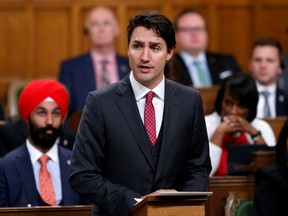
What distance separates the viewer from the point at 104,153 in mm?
3600

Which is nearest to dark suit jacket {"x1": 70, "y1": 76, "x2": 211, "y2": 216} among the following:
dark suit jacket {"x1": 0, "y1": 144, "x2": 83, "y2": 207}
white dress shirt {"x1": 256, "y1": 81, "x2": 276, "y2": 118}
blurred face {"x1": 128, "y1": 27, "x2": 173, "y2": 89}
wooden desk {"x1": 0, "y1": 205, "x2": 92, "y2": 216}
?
blurred face {"x1": 128, "y1": 27, "x2": 173, "y2": 89}

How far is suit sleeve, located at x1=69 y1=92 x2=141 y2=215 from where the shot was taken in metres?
3.51

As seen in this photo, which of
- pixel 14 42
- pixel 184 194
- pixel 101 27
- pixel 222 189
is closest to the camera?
pixel 184 194

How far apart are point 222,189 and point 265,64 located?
7.67 feet

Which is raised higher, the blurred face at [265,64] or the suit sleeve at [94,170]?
the blurred face at [265,64]

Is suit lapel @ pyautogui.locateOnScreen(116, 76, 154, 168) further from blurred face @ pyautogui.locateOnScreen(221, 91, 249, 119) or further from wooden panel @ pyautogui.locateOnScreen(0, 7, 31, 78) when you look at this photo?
wooden panel @ pyautogui.locateOnScreen(0, 7, 31, 78)

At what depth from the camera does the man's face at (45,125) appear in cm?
501

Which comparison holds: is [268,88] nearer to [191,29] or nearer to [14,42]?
[191,29]

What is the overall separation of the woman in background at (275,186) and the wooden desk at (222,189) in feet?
1.64

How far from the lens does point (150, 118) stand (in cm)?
363

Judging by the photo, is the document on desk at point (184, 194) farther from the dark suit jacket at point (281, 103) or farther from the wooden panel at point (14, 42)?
the wooden panel at point (14, 42)

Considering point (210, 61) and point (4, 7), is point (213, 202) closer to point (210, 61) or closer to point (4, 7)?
point (210, 61)

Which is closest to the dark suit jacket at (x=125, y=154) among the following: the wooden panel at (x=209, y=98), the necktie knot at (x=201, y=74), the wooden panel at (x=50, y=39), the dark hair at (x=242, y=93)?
the dark hair at (x=242, y=93)

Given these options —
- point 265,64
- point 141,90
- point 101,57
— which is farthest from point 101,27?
point 141,90
